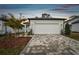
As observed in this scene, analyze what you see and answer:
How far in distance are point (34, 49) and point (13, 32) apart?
39 cm

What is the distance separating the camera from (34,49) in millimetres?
3422

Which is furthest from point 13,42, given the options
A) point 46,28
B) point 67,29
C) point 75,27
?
point 75,27

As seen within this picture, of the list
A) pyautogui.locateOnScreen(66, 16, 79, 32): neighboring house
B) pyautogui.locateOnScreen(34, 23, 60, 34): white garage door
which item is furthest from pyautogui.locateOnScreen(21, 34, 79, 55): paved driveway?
pyautogui.locateOnScreen(66, 16, 79, 32): neighboring house

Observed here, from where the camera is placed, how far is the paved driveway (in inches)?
134

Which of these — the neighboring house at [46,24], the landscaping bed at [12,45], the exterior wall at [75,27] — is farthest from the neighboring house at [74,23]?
the landscaping bed at [12,45]

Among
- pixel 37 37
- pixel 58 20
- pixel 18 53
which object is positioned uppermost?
pixel 58 20

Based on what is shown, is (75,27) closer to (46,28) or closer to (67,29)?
(67,29)

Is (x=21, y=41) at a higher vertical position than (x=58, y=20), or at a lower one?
lower

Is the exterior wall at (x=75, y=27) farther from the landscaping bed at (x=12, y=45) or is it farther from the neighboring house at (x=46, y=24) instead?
the landscaping bed at (x=12, y=45)

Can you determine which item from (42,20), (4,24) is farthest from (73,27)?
(4,24)

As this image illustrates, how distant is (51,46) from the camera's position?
3.42m

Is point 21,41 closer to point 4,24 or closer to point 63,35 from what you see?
point 4,24

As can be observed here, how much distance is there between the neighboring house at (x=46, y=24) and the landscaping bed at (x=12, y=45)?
24 centimetres

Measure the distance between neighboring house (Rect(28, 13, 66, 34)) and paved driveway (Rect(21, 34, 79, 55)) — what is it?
72mm
